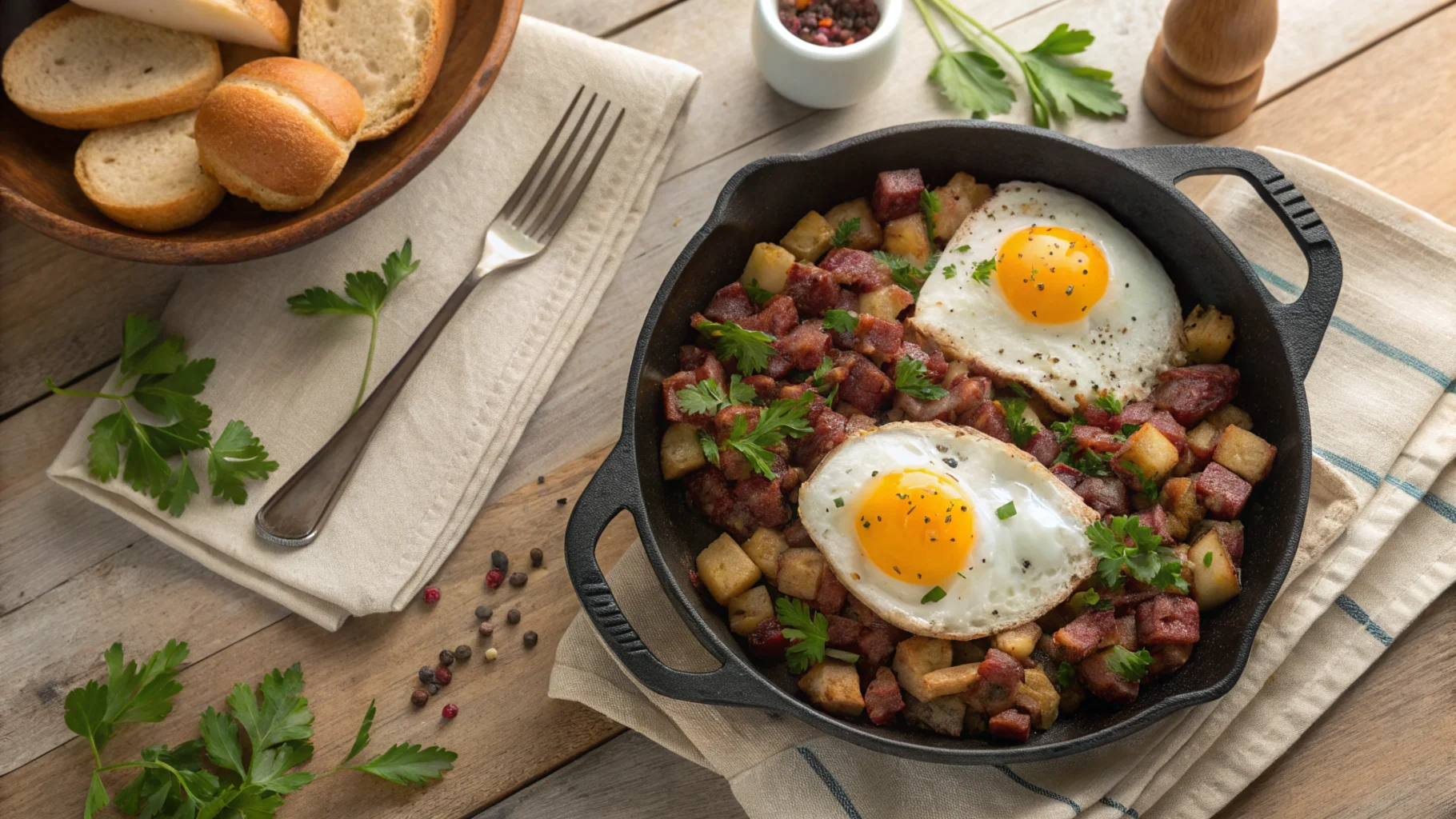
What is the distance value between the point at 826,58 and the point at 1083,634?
217cm

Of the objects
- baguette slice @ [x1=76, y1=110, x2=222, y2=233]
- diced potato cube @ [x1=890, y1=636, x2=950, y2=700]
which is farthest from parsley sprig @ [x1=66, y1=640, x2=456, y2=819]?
diced potato cube @ [x1=890, y1=636, x2=950, y2=700]

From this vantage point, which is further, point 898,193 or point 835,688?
point 898,193

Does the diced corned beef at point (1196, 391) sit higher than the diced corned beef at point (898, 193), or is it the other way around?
the diced corned beef at point (898, 193)

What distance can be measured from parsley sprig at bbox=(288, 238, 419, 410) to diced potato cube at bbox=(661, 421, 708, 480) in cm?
119

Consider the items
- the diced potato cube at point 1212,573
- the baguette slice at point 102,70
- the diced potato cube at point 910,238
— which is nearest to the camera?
the diced potato cube at point 1212,573

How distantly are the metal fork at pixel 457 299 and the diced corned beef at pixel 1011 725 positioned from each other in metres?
2.32

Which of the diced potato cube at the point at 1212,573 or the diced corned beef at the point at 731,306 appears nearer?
the diced potato cube at the point at 1212,573

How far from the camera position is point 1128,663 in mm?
3162

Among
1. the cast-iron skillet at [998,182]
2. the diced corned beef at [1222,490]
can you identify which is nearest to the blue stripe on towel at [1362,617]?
the cast-iron skillet at [998,182]

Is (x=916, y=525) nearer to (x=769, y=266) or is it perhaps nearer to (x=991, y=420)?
(x=991, y=420)

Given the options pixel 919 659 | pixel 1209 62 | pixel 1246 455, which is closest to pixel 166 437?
pixel 919 659

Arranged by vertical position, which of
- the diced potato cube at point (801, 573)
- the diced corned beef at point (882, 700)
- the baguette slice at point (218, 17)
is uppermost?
the baguette slice at point (218, 17)

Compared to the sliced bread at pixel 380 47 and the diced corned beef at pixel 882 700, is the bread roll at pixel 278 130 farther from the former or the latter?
the diced corned beef at pixel 882 700

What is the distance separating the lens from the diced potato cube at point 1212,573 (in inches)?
128
